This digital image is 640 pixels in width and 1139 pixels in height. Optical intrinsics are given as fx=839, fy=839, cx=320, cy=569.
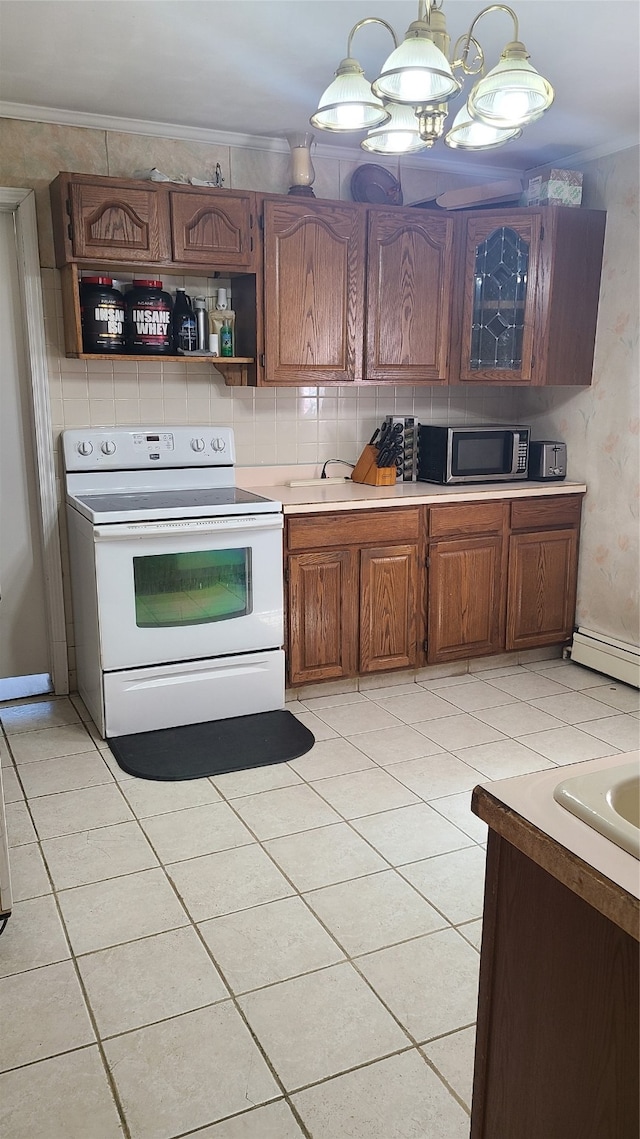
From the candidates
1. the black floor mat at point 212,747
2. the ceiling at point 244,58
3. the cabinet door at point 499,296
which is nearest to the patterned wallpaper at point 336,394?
the ceiling at point 244,58

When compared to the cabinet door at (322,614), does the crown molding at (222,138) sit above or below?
above

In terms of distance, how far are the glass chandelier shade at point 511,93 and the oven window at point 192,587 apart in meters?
1.80

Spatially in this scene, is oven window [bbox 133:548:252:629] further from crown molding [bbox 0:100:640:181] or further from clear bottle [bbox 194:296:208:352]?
crown molding [bbox 0:100:640:181]

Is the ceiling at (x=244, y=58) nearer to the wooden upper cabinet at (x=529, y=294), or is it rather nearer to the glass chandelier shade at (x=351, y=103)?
the wooden upper cabinet at (x=529, y=294)

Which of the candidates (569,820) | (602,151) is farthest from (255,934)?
(602,151)

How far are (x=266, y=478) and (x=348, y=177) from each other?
1.41 metres

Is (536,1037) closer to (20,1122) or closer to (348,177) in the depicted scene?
(20,1122)

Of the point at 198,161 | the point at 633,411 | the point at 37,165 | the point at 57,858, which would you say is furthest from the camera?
the point at 633,411

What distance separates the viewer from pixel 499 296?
3869mm

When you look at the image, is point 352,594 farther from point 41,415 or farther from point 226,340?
point 41,415

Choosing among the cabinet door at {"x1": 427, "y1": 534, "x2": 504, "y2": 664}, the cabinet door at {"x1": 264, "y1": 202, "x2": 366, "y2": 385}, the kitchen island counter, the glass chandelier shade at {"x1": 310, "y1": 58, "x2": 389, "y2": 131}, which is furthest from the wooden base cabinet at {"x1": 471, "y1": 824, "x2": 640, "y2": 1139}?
the cabinet door at {"x1": 264, "y1": 202, "x2": 366, "y2": 385}

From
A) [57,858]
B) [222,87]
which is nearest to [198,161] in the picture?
[222,87]

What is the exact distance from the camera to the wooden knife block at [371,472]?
3.88m

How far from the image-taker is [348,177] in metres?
3.81
